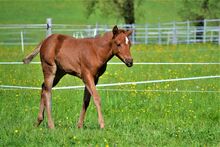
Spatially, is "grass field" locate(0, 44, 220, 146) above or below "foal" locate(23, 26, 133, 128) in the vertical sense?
below

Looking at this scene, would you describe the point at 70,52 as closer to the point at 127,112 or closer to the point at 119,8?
the point at 127,112

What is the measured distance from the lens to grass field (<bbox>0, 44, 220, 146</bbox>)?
8.90m

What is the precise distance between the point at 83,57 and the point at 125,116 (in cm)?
231

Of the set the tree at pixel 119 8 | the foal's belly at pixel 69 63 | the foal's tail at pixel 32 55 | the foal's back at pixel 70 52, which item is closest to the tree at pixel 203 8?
the tree at pixel 119 8

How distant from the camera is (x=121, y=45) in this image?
32.5 feet

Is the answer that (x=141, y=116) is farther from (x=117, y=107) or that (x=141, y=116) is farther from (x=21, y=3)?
(x=21, y=3)

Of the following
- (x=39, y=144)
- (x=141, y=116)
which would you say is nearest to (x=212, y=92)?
(x=141, y=116)

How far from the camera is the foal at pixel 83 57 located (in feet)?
32.7

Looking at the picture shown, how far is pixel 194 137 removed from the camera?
9.23 m

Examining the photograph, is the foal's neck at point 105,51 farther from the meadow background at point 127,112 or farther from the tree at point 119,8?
the tree at point 119,8

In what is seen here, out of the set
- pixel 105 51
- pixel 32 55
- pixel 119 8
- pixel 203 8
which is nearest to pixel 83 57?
pixel 105 51

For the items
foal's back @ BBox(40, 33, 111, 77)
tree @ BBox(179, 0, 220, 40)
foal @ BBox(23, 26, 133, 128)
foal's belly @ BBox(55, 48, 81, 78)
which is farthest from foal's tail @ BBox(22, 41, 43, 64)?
tree @ BBox(179, 0, 220, 40)

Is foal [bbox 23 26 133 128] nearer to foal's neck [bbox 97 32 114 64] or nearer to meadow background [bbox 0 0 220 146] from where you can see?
foal's neck [bbox 97 32 114 64]

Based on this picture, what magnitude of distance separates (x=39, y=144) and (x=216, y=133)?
2.80 metres
